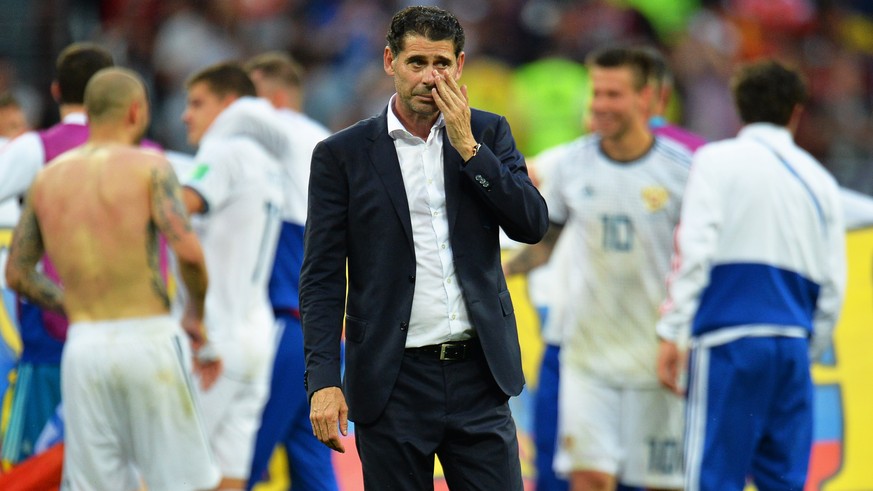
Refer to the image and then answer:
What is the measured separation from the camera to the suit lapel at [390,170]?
472 centimetres

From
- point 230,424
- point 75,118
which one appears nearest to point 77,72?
point 75,118

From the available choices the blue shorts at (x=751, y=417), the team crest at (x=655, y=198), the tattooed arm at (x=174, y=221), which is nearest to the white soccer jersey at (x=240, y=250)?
the tattooed arm at (x=174, y=221)

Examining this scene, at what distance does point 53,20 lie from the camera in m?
14.6

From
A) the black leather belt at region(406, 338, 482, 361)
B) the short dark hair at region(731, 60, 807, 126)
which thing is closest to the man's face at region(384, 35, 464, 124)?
the black leather belt at region(406, 338, 482, 361)

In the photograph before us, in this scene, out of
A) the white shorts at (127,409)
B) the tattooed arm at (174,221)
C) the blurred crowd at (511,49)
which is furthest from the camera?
the blurred crowd at (511,49)

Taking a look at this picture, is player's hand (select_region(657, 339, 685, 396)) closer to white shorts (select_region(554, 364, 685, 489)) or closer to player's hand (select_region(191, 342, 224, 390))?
white shorts (select_region(554, 364, 685, 489))

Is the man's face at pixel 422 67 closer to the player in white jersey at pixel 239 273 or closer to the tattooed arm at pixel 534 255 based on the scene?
the tattooed arm at pixel 534 255

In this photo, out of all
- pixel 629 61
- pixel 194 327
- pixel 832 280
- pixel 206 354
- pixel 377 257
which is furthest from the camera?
pixel 629 61

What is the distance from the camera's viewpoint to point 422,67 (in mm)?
4656

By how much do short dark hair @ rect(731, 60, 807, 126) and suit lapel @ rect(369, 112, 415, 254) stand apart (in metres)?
2.74

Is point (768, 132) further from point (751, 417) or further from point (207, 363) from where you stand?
point (207, 363)

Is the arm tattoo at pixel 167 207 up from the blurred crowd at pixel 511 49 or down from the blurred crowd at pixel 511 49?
down

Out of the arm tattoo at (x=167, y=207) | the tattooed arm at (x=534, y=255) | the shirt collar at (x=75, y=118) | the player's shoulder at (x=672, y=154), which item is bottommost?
the tattooed arm at (x=534, y=255)

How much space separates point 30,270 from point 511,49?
1061 cm
